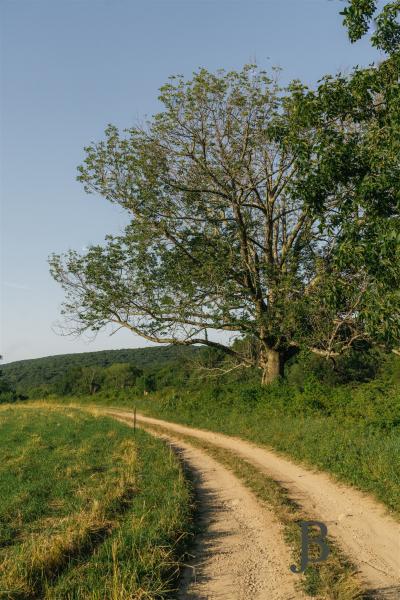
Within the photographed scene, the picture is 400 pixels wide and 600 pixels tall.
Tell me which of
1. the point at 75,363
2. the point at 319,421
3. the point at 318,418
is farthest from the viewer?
the point at 75,363

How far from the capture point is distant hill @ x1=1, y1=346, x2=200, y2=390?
13538cm

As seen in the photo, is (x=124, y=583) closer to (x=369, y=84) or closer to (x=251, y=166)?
(x=369, y=84)

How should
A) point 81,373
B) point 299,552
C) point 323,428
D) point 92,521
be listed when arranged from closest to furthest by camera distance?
point 299,552 → point 92,521 → point 323,428 → point 81,373

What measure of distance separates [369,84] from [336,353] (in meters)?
13.4

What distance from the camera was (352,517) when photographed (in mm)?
8164

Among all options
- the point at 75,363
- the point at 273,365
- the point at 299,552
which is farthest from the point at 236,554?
the point at 75,363

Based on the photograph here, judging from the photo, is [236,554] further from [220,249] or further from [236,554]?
[220,249]

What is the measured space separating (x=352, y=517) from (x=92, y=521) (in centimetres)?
446

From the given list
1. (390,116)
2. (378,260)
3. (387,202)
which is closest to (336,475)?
(378,260)

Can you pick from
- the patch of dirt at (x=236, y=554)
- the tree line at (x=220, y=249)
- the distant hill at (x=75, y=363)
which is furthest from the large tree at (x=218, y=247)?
the distant hill at (x=75, y=363)

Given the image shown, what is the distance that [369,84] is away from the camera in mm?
10820

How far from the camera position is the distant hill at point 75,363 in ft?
444

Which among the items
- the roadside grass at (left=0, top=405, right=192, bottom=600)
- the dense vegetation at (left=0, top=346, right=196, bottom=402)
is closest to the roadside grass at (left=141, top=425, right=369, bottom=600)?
the roadside grass at (left=0, top=405, right=192, bottom=600)

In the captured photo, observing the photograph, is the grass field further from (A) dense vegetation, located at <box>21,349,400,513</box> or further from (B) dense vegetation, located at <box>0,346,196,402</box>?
(B) dense vegetation, located at <box>0,346,196,402</box>
